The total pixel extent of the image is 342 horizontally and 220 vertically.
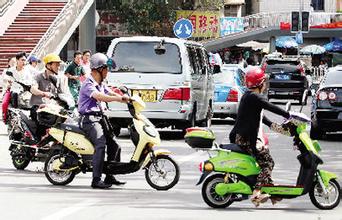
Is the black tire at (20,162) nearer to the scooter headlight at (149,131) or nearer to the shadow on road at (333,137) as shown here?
the scooter headlight at (149,131)

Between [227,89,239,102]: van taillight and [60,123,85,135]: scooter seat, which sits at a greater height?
[60,123,85,135]: scooter seat

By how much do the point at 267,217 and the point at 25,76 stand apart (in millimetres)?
11342

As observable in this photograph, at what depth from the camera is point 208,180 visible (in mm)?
12703

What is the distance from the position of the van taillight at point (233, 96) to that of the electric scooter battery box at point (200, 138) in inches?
602

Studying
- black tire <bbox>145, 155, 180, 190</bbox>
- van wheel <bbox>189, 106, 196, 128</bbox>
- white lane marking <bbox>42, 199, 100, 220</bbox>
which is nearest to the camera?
Result: white lane marking <bbox>42, 199, 100, 220</bbox>

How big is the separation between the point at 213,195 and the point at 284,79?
1192 inches

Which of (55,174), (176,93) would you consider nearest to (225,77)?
(176,93)

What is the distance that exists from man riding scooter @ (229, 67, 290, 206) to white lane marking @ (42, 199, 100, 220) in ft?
5.77

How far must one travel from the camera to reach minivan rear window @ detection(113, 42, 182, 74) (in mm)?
22375

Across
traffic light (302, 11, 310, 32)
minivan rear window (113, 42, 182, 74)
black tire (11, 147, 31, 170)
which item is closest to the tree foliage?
traffic light (302, 11, 310, 32)

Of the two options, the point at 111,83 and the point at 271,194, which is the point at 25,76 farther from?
the point at 271,194

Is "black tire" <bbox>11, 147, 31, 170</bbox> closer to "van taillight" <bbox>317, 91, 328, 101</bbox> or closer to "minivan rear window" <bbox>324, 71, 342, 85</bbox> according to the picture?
"van taillight" <bbox>317, 91, 328, 101</bbox>

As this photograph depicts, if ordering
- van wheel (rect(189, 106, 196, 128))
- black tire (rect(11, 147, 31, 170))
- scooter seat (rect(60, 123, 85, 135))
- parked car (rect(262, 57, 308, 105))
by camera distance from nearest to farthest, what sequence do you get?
scooter seat (rect(60, 123, 85, 135)) < black tire (rect(11, 147, 31, 170)) < van wheel (rect(189, 106, 196, 128)) < parked car (rect(262, 57, 308, 105))

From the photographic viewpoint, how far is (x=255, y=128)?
12.7 m
